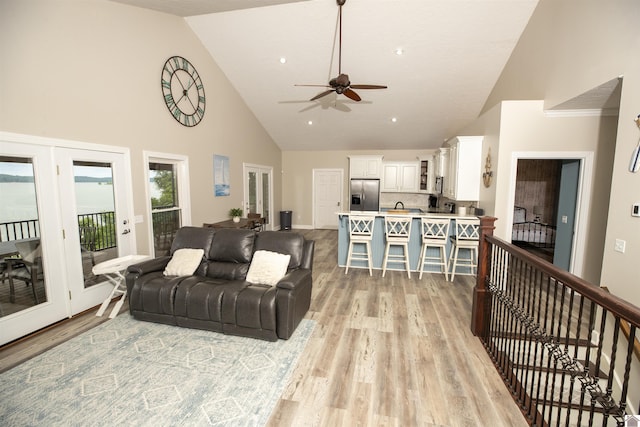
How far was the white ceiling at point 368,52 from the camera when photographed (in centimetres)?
414

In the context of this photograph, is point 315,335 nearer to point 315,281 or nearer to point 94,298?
point 315,281

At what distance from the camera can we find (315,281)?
4609 mm

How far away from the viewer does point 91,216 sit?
3.54m

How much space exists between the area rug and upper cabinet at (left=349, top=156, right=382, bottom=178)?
240 inches

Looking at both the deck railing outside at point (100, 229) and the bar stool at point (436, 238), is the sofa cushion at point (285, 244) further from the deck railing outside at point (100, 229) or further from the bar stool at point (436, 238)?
the bar stool at point (436, 238)

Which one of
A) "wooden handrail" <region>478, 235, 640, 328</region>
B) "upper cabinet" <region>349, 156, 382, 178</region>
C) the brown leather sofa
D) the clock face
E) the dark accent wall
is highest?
the clock face

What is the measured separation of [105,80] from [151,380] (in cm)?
340

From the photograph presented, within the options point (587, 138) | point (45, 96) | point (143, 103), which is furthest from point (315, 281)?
point (587, 138)

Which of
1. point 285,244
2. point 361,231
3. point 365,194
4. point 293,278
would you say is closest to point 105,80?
point 285,244

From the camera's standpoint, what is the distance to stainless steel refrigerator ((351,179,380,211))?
27.7 ft

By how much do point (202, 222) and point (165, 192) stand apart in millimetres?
960

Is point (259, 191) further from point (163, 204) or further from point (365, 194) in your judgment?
point (163, 204)

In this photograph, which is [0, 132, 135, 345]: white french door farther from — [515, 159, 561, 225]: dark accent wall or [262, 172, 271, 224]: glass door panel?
[515, 159, 561, 225]: dark accent wall

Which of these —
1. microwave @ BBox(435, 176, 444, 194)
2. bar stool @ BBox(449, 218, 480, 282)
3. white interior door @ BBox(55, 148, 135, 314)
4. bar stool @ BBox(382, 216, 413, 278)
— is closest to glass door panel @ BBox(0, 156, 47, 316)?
white interior door @ BBox(55, 148, 135, 314)
